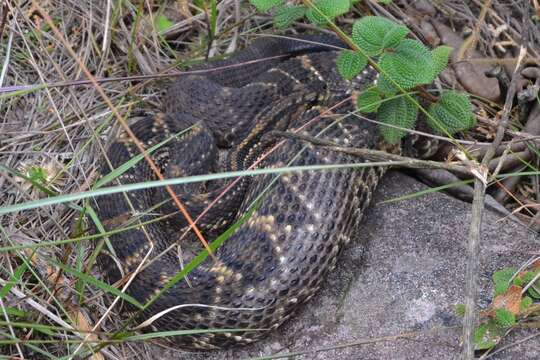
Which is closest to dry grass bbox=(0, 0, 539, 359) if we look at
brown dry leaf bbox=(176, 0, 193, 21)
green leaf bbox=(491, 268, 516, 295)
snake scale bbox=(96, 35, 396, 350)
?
brown dry leaf bbox=(176, 0, 193, 21)

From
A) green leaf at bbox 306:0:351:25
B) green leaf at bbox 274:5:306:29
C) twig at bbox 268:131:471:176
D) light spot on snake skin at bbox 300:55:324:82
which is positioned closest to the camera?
twig at bbox 268:131:471:176

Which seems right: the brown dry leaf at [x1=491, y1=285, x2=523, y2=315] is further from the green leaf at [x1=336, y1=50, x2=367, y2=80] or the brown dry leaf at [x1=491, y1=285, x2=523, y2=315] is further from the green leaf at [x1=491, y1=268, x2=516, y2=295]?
the green leaf at [x1=336, y1=50, x2=367, y2=80]

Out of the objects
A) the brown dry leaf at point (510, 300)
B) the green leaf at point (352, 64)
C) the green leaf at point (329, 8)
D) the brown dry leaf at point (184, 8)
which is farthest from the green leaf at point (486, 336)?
the brown dry leaf at point (184, 8)

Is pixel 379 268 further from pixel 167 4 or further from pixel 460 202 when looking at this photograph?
pixel 167 4

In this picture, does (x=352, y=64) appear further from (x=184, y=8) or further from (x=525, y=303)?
(x=184, y=8)

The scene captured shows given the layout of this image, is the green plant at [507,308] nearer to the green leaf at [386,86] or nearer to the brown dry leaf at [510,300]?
the brown dry leaf at [510,300]

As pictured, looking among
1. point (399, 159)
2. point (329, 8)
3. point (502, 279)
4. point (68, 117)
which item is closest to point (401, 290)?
point (502, 279)
